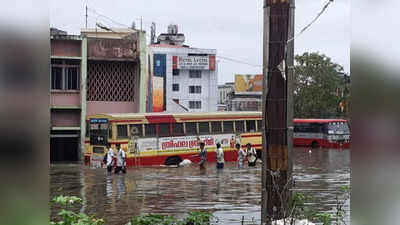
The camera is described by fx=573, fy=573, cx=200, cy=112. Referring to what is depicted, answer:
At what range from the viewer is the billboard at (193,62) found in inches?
2655

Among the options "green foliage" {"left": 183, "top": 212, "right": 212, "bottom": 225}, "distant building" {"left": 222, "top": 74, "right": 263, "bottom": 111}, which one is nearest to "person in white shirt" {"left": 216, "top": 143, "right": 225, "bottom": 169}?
"green foliage" {"left": 183, "top": 212, "right": 212, "bottom": 225}

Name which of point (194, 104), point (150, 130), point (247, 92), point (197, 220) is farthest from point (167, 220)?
point (247, 92)

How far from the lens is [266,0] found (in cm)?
607

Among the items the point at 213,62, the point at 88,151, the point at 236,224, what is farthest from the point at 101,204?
the point at 213,62

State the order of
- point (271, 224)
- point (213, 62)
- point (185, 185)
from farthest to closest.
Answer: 1. point (213, 62)
2. point (185, 185)
3. point (271, 224)

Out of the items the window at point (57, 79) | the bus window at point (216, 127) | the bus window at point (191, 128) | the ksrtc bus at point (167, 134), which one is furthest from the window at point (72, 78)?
the bus window at point (216, 127)

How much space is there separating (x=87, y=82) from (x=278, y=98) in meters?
26.8

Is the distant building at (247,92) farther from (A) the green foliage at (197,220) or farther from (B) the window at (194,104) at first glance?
(A) the green foliage at (197,220)

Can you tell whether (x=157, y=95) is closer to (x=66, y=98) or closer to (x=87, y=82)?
(x=87, y=82)
